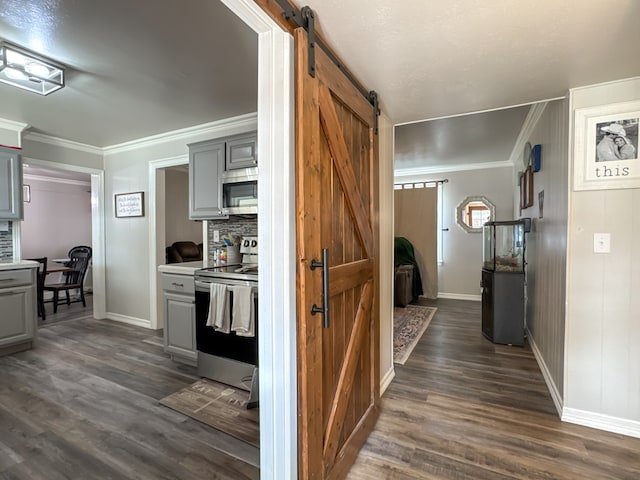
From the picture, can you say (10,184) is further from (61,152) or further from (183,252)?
(183,252)

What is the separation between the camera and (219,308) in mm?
2514

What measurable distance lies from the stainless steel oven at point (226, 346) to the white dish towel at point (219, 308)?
42mm

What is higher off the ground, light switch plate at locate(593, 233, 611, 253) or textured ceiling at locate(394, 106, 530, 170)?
textured ceiling at locate(394, 106, 530, 170)

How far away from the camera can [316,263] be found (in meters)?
1.32

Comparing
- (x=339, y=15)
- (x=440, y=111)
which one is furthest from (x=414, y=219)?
(x=339, y=15)

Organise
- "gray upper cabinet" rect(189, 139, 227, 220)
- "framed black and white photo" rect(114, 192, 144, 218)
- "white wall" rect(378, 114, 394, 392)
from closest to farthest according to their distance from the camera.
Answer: "white wall" rect(378, 114, 394, 392), "gray upper cabinet" rect(189, 139, 227, 220), "framed black and white photo" rect(114, 192, 144, 218)

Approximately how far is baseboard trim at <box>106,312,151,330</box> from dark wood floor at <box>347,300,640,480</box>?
329 cm

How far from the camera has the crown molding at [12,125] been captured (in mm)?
3371

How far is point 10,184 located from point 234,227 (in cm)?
249

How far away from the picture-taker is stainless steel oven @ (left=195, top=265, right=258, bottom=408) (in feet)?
7.98

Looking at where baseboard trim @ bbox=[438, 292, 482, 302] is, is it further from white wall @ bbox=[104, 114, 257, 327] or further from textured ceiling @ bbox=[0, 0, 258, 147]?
white wall @ bbox=[104, 114, 257, 327]

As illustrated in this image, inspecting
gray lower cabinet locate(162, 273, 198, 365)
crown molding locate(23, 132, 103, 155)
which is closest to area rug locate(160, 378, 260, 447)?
gray lower cabinet locate(162, 273, 198, 365)

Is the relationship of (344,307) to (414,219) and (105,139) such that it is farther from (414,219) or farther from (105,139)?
(414,219)

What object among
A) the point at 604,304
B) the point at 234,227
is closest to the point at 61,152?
the point at 234,227
